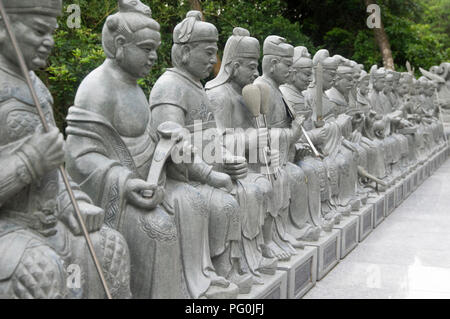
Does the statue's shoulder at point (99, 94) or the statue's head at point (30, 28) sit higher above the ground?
the statue's head at point (30, 28)

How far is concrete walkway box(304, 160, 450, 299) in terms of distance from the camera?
477 cm

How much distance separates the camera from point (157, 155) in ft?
10.0

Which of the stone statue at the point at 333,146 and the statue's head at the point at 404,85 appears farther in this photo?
the statue's head at the point at 404,85

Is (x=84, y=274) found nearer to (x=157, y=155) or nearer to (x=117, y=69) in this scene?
(x=157, y=155)

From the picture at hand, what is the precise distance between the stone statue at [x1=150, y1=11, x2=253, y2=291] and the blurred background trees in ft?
10.4

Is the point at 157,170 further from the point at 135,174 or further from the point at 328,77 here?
the point at 328,77

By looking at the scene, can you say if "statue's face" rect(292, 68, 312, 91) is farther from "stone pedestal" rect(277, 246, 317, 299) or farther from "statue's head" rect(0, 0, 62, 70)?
"statue's head" rect(0, 0, 62, 70)

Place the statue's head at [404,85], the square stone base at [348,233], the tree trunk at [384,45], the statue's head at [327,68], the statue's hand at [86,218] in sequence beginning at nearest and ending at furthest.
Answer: the statue's hand at [86,218], the square stone base at [348,233], the statue's head at [327,68], the statue's head at [404,85], the tree trunk at [384,45]

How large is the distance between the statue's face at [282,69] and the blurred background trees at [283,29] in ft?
8.11

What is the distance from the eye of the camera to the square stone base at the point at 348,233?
566 cm

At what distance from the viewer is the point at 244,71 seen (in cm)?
420

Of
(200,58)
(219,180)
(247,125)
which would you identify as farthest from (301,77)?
(219,180)

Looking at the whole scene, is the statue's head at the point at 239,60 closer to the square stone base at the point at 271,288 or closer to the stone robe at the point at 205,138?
the stone robe at the point at 205,138

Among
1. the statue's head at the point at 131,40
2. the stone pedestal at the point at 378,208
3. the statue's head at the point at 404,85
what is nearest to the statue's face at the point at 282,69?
the statue's head at the point at 131,40
